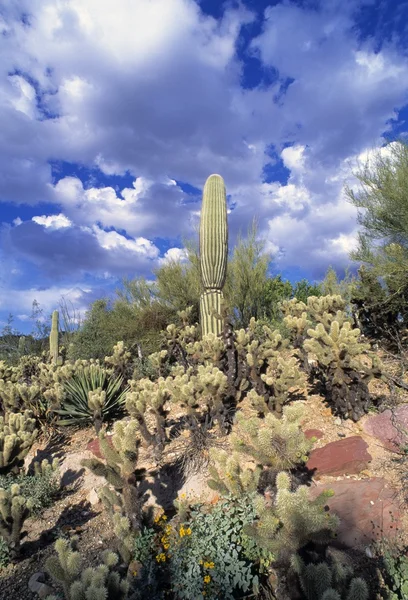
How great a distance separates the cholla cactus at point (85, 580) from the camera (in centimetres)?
239

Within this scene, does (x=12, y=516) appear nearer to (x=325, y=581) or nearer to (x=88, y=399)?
(x=325, y=581)

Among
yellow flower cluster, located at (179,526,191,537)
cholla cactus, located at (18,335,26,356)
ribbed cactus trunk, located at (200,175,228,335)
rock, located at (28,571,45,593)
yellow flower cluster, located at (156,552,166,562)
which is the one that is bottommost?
rock, located at (28,571,45,593)

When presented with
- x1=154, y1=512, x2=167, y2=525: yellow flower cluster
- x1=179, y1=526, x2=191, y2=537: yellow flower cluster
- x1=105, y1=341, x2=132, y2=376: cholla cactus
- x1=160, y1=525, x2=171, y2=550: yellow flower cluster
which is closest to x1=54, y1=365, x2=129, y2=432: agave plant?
x1=105, y1=341, x2=132, y2=376: cholla cactus

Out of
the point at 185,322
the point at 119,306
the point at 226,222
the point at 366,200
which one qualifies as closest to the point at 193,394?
the point at 185,322

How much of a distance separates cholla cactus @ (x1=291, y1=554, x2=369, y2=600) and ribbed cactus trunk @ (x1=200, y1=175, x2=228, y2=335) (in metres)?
6.69

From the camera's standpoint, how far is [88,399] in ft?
22.1

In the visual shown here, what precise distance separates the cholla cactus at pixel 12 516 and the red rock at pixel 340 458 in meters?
Result: 2.81

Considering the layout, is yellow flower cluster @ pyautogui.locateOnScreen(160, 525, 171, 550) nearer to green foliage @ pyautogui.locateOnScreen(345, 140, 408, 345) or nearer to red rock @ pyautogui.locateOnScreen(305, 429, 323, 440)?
red rock @ pyautogui.locateOnScreen(305, 429, 323, 440)

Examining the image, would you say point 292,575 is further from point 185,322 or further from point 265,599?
point 185,322

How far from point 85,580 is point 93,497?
228 cm

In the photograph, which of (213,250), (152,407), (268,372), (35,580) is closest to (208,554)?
(35,580)

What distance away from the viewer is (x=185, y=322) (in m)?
10.3

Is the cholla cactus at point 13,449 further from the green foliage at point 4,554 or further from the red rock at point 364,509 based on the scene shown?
the red rock at point 364,509

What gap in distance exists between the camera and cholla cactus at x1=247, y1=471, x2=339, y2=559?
2.49m
